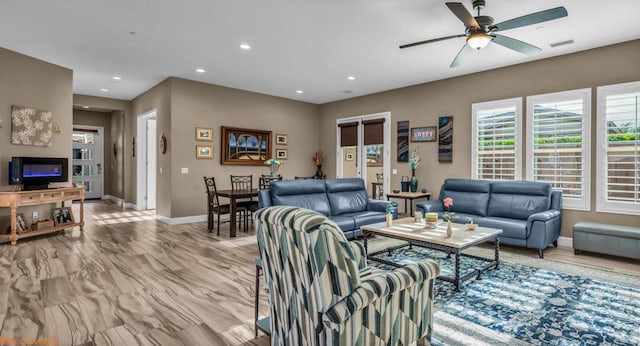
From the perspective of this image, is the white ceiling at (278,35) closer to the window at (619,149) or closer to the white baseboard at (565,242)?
the window at (619,149)

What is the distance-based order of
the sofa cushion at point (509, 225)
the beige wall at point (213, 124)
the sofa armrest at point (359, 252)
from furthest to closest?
1. the beige wall at point (213, 124)
2. the sofa cushion at point (509, 225)
3. the sofa armrest at point (359, 252)

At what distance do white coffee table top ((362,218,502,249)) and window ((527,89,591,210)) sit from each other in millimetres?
2183

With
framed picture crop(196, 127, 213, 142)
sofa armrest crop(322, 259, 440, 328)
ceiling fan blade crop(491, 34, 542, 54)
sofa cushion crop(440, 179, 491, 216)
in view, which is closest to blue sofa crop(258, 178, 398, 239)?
sofa cushion crop(440, 179, 491, 216)

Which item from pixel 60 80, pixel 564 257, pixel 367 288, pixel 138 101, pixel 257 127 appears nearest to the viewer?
pixel 367 288

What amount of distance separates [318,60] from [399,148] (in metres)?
2.83

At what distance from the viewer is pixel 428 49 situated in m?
4.89

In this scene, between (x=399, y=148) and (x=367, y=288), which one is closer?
(x=367, y=288)

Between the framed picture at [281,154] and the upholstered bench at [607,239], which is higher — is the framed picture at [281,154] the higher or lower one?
the higher one

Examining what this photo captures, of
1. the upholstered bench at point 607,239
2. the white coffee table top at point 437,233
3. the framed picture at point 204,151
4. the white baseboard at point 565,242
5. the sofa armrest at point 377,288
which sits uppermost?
the framed picture at point 204,151

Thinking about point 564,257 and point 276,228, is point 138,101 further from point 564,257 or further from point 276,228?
point 564,257

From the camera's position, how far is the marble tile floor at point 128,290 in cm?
238

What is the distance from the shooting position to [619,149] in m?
4.58

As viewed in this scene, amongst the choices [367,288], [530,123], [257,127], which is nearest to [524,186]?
[530,123]

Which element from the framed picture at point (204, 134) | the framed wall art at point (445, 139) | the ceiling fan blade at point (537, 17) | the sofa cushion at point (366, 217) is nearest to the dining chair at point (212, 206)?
the framed picture at point (204, 134)
